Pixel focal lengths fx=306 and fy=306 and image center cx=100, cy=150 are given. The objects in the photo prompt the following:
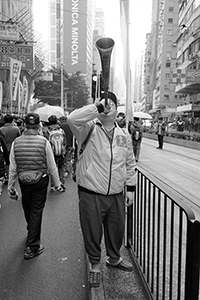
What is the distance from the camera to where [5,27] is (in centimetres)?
1484

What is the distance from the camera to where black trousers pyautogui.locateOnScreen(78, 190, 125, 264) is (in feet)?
9.30

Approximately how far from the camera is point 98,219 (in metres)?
2.85

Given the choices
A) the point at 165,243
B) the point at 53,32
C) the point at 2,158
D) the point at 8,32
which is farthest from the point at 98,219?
the point at 53,32

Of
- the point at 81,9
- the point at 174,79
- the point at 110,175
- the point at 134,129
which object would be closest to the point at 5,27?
the point at 134,129

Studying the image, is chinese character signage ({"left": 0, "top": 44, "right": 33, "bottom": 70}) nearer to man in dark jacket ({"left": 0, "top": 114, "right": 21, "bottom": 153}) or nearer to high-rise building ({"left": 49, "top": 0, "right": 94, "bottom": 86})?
man in dark jacket ({"left": 0, "top": 114, "right": 21, "bottom": 153})

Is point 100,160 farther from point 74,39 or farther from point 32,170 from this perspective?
point 74,39

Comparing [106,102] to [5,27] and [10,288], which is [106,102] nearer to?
[10,288]

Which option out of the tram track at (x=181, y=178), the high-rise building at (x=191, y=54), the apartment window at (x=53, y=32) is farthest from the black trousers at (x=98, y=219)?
the apartment window at (x=53, y=32)

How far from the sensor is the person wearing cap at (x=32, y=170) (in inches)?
147

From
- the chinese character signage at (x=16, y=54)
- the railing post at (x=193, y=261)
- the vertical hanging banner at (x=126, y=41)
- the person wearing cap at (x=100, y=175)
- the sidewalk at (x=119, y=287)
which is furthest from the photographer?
the chinese character signage at (x=16, y=54)

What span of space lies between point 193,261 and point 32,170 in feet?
8.14

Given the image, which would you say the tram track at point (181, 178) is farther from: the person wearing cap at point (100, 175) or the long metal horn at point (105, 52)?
the long metal horn at point (105, 52)

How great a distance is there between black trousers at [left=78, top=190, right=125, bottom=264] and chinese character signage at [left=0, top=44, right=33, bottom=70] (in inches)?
574

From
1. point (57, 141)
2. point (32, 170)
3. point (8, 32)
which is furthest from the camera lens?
point (8, 32)
